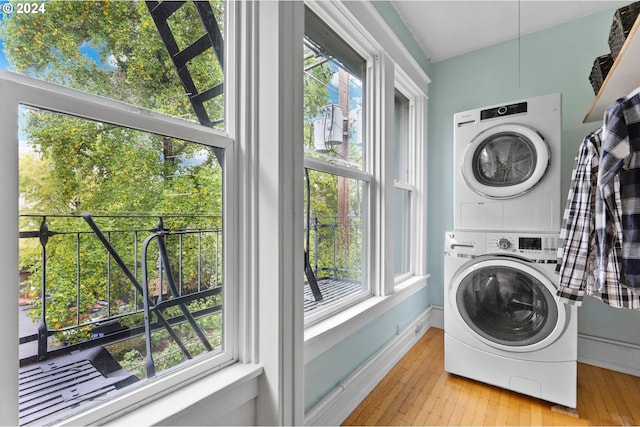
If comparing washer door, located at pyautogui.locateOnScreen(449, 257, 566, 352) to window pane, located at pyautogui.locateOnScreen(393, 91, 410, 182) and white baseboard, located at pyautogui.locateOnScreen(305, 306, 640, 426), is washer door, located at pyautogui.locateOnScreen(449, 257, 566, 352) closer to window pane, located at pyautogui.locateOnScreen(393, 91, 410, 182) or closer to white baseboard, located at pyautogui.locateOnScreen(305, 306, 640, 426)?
white baseboard, located at pyautogui.locateOnScreen(305, 306, 640, 426)

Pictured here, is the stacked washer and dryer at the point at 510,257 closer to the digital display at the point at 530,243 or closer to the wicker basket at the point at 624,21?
the digital display at the point at 530,243

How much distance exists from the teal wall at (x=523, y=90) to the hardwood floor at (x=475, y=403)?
19.4 inches

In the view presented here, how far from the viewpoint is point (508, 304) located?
5.91 feet

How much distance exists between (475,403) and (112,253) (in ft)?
6.60

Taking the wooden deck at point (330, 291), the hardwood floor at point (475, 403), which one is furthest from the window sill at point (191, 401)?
the hardwood floor at point (475, 403)

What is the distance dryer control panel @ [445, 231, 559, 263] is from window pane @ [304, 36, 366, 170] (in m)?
0.83

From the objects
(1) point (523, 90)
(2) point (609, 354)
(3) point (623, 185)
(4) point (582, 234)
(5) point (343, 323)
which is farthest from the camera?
(1) point (523, 90)

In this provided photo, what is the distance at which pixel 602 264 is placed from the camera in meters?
1.22

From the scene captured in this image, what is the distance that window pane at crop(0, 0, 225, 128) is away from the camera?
0.73 meters

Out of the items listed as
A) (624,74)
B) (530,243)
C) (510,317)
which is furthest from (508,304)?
(624,74)

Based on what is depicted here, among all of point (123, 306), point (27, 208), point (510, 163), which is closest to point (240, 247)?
point (123, 306)

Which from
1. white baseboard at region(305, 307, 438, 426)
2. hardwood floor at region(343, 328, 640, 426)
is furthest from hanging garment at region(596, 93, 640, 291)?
white baseboard at region(305, 307, 438, 426)

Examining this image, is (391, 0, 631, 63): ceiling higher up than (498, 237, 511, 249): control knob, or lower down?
higher up

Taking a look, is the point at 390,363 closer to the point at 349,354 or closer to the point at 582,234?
the point at 349,354
